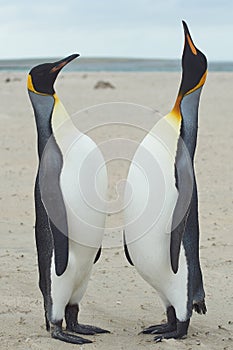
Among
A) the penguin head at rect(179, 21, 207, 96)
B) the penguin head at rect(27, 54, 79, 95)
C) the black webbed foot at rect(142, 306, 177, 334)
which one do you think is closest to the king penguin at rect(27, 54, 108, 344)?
the penguin head at rect(27, 54, 79, 95)

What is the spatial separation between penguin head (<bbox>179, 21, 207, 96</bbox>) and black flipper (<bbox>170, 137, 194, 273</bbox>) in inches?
12.2

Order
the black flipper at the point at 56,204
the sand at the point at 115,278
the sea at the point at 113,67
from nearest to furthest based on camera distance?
1. the black flipper at the point at 56,204
2. the sand at the point at 115,278
3. the sea at the point at 113,67

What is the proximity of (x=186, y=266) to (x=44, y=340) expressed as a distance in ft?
2.77

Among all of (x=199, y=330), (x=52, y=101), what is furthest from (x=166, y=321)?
(x=52, y=101)

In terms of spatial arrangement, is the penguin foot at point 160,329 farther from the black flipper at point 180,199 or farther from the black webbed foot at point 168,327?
the black flipper at point 180,199

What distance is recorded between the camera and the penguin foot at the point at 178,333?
3.69 m

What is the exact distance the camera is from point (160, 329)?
12.6 feet

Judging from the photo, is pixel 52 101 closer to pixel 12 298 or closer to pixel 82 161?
pixel 82 161

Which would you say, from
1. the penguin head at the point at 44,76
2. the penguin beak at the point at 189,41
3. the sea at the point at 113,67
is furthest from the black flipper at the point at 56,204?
the sea at the point at 113,67

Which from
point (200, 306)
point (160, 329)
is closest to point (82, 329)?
point (160, 329)

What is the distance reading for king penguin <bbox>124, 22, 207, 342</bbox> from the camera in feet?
11.6

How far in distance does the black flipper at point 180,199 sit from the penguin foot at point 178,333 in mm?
334

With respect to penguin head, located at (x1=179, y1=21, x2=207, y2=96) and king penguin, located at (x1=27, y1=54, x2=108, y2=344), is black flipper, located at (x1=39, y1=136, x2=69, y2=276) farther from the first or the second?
penguin head, located at (x1=179, y1=21, x2=207, y2=96)

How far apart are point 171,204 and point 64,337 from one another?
0.91 metres
